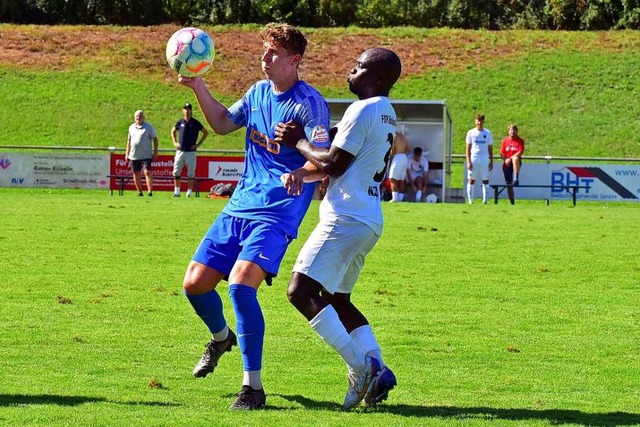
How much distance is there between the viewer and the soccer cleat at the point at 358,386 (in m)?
6.61

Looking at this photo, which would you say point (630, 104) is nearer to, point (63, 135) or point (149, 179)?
point (63, 135)

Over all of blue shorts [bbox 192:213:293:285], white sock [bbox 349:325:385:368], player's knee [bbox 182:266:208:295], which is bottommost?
white sock [bbox 349:325:385:368]

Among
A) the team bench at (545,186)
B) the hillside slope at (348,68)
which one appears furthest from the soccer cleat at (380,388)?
the hillside slope at (348,68)

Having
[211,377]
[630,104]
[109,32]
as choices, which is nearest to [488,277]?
[211,377]

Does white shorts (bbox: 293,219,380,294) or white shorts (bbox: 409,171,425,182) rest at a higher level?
white shorts (bbox: 293,219,380,294)

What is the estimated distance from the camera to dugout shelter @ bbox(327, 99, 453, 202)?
1195 inches

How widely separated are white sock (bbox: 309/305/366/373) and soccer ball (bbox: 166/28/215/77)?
5.82 ft

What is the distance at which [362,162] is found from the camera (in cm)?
671

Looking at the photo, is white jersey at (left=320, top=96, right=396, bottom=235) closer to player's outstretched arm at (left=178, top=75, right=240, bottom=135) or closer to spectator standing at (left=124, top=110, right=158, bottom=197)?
player's outstretched arm at (left=178, top=75, right=240, bottom=135)

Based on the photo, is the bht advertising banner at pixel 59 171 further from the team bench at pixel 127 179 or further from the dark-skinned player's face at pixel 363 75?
the dark-skinned player's face at pixel 363 75

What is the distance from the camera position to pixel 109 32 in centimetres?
6134

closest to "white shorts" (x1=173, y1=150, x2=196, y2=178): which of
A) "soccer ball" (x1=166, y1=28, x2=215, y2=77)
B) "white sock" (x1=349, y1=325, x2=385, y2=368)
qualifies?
"soccer ball" (x1=166, y1=28, x2=215, y2=77)

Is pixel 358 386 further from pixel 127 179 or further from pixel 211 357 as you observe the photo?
pixel 127 179

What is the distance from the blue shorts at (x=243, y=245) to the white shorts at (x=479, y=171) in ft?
71.1
